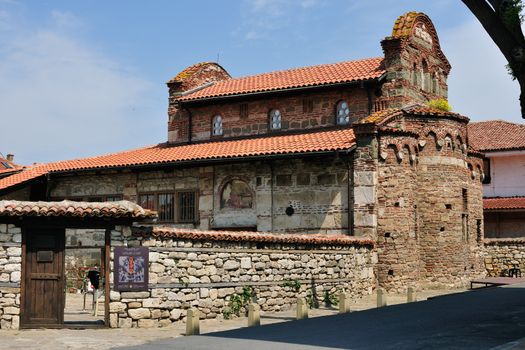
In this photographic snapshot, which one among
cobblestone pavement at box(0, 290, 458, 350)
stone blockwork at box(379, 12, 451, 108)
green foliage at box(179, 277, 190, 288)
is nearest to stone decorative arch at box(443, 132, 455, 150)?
stone blockwork at box(379, 12, 451, 108)

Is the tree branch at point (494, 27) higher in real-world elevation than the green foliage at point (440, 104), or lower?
lower

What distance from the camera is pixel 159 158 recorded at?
2556 centimetres

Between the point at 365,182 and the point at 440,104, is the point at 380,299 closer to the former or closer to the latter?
the point at 365,182

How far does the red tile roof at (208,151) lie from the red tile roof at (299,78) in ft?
6.51

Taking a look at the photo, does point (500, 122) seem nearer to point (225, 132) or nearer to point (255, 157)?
point (225, 132)

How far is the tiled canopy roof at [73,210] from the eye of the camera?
45.9 feet

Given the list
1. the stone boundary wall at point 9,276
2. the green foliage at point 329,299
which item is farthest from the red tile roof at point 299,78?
the stone boundary wall at point 9,276

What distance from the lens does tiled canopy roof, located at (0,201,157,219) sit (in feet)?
45.9

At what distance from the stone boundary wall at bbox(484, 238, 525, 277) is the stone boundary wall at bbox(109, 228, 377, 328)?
11261 mm

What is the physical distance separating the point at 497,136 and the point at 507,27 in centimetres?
3085

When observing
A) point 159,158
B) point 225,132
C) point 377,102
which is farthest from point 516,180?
point 159,158

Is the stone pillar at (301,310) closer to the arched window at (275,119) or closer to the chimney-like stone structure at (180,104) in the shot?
the arched window at (275,119)

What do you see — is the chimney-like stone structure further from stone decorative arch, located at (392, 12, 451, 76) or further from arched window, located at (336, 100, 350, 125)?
stone decorative arch, located at (392, 12, 451, 76)

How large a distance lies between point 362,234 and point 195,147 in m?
8.46
